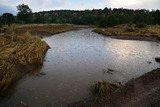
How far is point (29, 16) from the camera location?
143500 millimetres

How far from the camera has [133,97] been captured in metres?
16.0

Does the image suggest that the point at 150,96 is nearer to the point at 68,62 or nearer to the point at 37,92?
the point at 37,92

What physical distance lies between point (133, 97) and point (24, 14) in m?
132

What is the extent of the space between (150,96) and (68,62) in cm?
1465

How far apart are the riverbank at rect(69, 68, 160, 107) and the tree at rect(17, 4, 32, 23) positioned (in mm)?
126744

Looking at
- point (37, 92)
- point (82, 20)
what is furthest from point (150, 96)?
point (82, 20)

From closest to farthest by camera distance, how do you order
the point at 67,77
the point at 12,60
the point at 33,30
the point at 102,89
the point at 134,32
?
the point at 102,89 → the point at 67,77 → the point at 12,60 → the point at 134,32 → the point at 33,30

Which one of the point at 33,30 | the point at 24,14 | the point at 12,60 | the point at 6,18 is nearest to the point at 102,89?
the point at 12,60

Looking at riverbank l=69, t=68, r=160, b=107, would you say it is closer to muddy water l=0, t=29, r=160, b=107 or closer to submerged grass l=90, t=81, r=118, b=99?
submerged grass l=90, t=81, r=118, b=99

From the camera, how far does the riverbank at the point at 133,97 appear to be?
1517 centimetres

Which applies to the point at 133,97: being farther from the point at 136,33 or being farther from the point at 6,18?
the point at 6,18

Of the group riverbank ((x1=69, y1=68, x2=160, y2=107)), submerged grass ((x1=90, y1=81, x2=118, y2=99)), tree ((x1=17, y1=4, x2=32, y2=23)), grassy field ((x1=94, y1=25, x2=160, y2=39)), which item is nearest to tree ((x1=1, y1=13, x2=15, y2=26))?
tree ((x1=17, y1=4, x2=32, y2=23))

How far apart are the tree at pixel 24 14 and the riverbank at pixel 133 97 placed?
416 feet

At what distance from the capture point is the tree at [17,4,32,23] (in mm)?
140375
